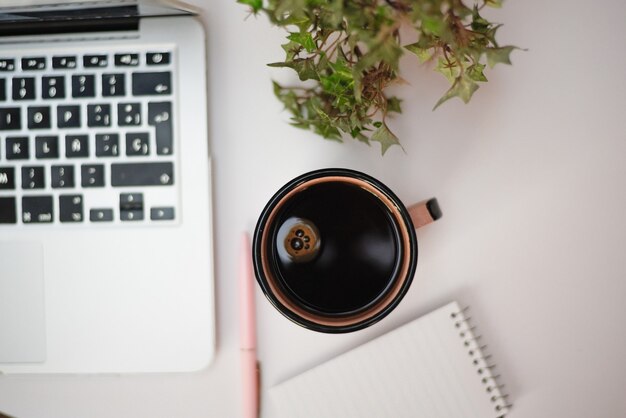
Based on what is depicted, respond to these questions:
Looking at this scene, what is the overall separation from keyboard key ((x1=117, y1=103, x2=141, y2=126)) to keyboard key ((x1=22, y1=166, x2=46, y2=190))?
9 centimetres

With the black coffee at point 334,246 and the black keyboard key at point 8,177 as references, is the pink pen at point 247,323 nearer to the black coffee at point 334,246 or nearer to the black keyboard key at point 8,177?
the black coffee at point 334,246

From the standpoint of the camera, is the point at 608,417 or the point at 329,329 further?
the point at 608,417

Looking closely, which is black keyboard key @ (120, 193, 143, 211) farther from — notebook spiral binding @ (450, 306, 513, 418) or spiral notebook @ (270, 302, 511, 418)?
notebook spiral binding @ (450, 306, 513, 418)

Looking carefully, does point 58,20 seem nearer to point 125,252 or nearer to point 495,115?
point 125,252

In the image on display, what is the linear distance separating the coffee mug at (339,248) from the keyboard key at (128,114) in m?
0.17

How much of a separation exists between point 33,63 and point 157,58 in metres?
0.12

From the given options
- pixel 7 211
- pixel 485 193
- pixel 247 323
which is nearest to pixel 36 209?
pixel 7 211

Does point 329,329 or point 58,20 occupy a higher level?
point 58,20

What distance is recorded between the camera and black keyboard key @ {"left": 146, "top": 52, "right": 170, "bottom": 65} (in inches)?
21.1

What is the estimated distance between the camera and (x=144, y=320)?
22.0 inches

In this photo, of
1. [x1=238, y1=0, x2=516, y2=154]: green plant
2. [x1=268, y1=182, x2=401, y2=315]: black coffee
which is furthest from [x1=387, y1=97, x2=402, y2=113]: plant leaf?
[x1=268, y1=182, x2=401, y2=315]: black coffee

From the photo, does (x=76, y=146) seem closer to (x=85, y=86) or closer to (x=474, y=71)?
(x=85, y=86)

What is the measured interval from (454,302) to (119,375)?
358 mm

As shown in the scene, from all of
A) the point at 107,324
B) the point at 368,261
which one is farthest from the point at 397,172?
the point at 107,324
